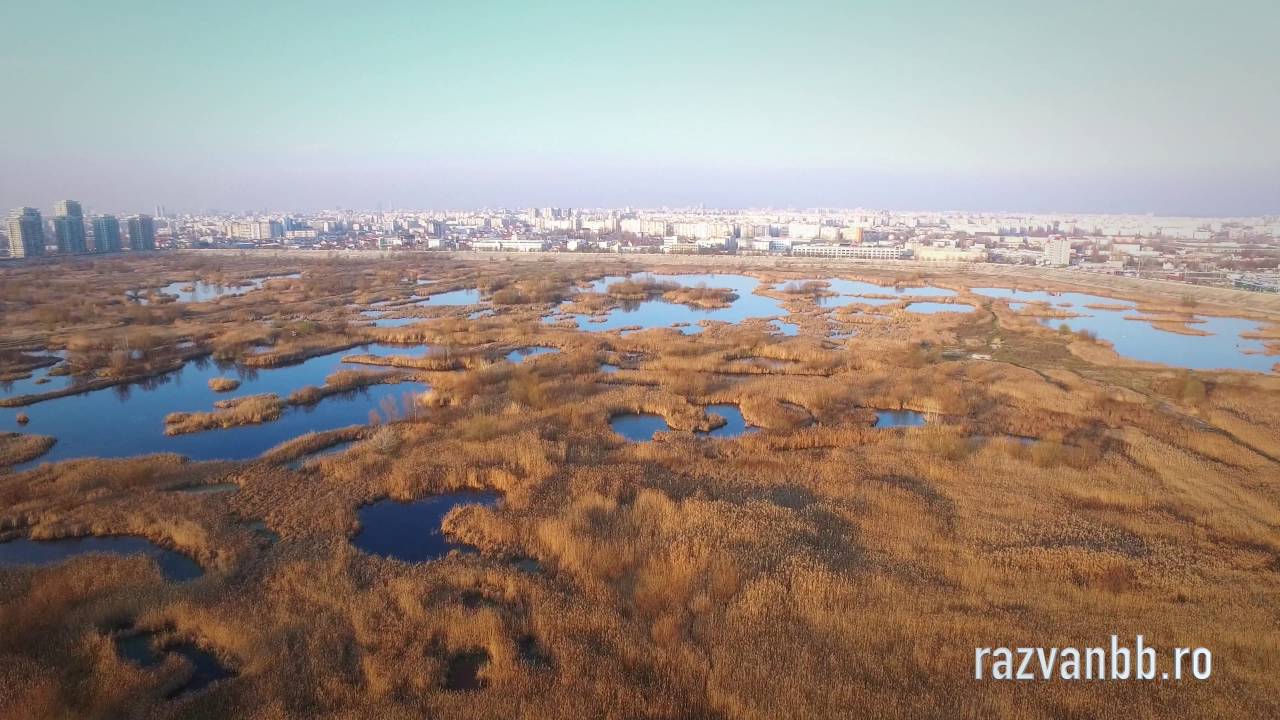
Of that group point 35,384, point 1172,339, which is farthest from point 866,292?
point 35,384

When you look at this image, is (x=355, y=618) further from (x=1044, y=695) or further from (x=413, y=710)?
(x=1044, y=695)

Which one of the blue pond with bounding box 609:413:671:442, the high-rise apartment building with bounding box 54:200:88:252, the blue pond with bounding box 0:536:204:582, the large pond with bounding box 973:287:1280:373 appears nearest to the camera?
the blue pond with bounding box 0:536:204:582

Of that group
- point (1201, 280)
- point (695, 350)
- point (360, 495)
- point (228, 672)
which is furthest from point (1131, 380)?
point (1201, 280)

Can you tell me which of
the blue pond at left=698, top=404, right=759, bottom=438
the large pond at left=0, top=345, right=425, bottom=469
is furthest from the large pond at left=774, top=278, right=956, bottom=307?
the large pond at left=0, top=345, right=425, bottom=469

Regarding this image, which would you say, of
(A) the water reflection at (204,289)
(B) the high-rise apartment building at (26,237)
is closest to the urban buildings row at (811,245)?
(B) the high-rise apartment building at (26,237)

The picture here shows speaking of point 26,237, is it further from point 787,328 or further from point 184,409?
point 787,328

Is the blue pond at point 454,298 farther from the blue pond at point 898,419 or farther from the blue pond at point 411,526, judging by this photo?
the blue pond at point 411,526

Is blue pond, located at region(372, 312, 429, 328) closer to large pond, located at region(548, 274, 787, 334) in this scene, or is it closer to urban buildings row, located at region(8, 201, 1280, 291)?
large pond, located at region(548, 274, 787, 334)
